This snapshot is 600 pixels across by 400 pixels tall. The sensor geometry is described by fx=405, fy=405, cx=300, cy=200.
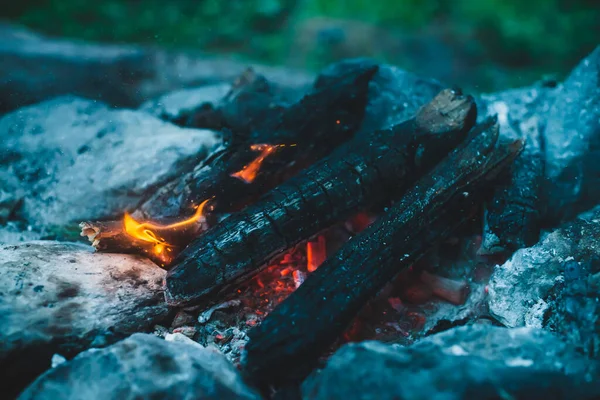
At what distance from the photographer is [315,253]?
316 cm

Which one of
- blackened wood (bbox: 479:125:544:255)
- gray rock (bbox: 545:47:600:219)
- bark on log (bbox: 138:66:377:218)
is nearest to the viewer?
blackened wood (bbox: 479:125:544:255)

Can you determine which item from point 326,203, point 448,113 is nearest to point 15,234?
point 326,203

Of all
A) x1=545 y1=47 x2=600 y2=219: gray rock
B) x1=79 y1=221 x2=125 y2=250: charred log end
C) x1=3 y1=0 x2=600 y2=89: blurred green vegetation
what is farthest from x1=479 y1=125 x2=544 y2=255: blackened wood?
x1=3 y1=0 x2=600 y2=89: blurred green vegetation

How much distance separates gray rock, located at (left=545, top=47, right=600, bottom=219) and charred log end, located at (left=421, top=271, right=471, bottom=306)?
1.08 m

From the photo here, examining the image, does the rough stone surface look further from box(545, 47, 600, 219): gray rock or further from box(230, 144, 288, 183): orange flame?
box(230, 144, 288, 183): orange flame

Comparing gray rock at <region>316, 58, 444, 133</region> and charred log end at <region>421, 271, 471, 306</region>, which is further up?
gray rock at <region>316, 58, 444, 133</region>

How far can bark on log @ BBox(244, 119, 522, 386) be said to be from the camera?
2205mm

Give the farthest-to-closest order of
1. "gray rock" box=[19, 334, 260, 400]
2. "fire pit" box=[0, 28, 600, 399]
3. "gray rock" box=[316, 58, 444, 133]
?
"gray rock" box=[316, 58, 444, 133], "fire pit" box=[0, 28, 600, 399], "gray rock" box=[19, 334, 260, 400]

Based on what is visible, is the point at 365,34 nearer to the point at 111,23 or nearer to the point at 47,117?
the point at 111,23

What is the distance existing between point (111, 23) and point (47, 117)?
327cm

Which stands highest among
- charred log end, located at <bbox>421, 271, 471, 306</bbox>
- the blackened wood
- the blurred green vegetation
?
the blurred green vegetation

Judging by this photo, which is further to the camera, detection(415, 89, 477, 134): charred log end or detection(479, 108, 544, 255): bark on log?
detection(415, 89, 477, 134): charred log end

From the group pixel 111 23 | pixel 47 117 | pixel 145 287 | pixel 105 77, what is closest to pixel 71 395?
pixel 145 287

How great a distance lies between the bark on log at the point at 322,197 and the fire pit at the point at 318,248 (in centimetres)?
2
